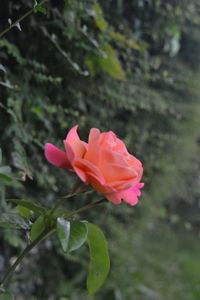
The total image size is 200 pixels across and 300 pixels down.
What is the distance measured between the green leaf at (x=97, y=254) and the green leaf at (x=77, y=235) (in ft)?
0.23

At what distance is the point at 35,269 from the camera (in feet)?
6.89

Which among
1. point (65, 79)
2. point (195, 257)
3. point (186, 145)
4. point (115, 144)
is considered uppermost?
point (115, 144)

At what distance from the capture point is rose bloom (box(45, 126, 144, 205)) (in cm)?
78

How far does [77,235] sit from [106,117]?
152 centimetres

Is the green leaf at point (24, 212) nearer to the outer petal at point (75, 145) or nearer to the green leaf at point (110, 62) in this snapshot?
the outer petal at point (75, 145)

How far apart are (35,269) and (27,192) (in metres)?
0.37

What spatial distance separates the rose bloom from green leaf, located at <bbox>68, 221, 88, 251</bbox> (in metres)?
0.06

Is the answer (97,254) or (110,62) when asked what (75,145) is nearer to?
(97,254)

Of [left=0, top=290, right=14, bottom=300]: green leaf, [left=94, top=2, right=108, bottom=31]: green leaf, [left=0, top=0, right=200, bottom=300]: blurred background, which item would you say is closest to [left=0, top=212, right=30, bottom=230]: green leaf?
[left=0, top=0, right=200, bottom=300]: blurred background

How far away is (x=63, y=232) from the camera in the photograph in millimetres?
772

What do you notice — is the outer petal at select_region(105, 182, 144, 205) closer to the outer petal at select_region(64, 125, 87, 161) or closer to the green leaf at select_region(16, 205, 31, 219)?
the outer petal at select_region(64, 125, 87, 161)

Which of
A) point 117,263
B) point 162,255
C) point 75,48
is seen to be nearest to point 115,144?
point 75,48

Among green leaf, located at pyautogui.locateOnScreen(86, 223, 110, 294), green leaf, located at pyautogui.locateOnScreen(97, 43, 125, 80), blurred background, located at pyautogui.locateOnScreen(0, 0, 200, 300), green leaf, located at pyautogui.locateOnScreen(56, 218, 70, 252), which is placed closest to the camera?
green leaf, located at pyautogui.locateOnScreen(56, 218, 70, 252)

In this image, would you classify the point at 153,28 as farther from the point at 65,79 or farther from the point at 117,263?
the point at 117,263
